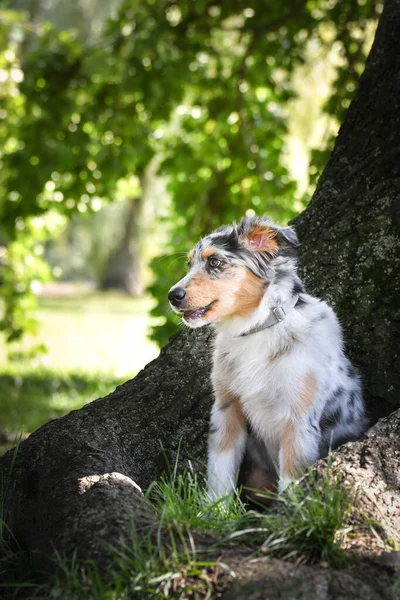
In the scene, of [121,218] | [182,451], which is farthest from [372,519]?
[121,218]

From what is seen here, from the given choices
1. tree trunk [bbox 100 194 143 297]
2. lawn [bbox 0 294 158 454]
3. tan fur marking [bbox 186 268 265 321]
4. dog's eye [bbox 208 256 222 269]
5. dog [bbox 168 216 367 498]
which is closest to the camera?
dog [bbox 168 216 367 498]

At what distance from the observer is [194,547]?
2.88 metres

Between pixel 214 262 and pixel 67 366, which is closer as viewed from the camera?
pixel 214 262

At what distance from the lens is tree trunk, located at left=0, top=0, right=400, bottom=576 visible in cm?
343

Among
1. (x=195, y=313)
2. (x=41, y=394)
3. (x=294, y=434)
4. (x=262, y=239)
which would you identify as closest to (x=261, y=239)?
(x=262, y=239)

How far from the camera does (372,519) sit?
10.1 ft

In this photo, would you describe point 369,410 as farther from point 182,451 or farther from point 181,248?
point 181,248

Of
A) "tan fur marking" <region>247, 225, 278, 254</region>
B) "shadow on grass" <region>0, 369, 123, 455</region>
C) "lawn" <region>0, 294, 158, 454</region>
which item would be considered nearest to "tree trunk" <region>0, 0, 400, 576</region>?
"lawn" <region>0, 294, 158, 454</region>

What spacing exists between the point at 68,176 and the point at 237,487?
270 inches

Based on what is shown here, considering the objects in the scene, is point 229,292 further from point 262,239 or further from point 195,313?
point 262,239

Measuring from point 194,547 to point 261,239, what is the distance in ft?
5.29

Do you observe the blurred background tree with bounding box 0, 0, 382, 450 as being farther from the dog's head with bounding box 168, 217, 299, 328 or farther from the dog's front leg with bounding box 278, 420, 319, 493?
the dog's front leg with bounding box 278, 420, 319, 493

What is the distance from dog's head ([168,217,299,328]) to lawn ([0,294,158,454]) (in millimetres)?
1269

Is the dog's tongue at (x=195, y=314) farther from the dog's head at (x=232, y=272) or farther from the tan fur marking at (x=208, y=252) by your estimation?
the tan fur marking at (x=208, y=252)
